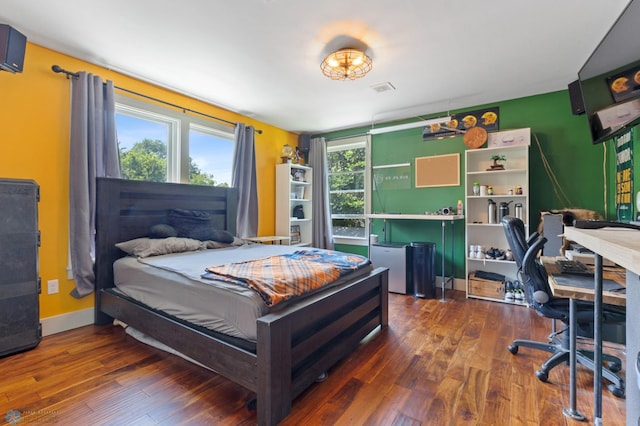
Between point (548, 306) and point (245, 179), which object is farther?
point (245, 179)

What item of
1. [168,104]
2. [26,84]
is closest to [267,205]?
[168,104]

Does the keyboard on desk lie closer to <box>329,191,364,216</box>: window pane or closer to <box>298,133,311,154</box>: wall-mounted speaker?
<box>329,191,364,216</box>: window pane

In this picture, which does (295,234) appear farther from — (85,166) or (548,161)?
(548,161)

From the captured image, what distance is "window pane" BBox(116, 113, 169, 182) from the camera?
10.4ft

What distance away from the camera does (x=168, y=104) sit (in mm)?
3449

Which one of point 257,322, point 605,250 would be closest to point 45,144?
point 257,322

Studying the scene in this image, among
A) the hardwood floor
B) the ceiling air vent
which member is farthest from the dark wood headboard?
the ceiling air vent

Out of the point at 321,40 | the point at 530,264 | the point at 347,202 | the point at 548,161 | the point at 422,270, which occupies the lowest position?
the point at 422,270

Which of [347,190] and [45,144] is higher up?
[45,144]

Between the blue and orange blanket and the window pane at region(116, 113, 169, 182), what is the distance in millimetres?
1945

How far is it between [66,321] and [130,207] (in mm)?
1154

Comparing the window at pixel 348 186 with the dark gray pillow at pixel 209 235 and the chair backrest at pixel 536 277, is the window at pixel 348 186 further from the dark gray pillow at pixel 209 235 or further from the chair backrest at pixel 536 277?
the chair backrest at pixel 536 277

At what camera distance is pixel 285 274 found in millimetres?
1902

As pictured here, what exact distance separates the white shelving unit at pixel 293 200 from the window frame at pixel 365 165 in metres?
0.51
